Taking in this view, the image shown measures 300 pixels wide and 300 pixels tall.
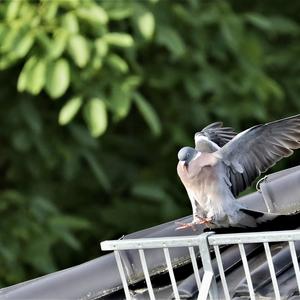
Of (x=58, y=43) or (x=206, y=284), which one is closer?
(x=206, y=284)

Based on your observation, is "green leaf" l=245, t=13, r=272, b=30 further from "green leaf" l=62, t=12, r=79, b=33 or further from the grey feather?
the grey feather

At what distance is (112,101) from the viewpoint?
3688 mm

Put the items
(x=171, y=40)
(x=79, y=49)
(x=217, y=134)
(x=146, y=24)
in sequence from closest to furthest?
(x=217, y=134), (x=79, y=49), (x=146, y=24), (x=171, y=40)

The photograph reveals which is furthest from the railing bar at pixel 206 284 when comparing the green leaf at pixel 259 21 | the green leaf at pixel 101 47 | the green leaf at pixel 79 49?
the green leaf at pixel 259 21

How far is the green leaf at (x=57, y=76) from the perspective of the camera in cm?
330

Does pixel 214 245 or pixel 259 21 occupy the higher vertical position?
pixel 259 21

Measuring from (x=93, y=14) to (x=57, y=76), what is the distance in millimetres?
244

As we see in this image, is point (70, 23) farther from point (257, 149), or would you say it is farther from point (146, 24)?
point (257, 149)

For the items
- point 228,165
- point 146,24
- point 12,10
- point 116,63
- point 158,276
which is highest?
point 12,10

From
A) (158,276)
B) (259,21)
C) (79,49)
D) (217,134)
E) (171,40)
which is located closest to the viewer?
(158,276)

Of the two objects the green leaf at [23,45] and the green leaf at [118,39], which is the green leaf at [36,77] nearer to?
the green leaf at [23,45]

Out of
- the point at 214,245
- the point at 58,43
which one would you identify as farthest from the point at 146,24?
the point at 214,245

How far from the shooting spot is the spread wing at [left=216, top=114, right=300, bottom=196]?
67.3 inches

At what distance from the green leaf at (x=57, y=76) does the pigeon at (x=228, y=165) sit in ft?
5.17
